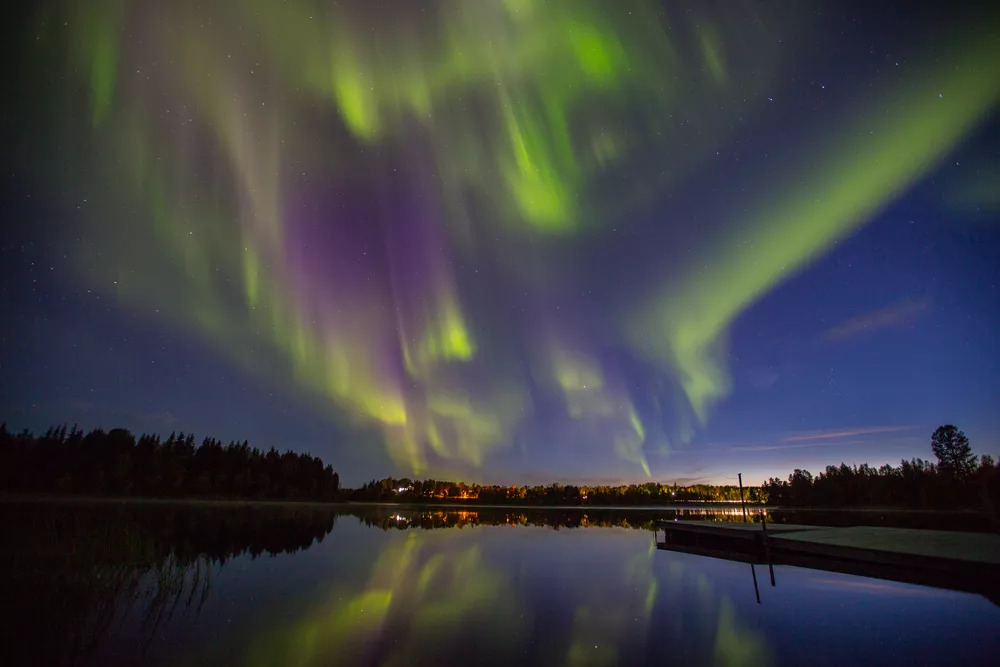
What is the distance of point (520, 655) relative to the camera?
12641 mm

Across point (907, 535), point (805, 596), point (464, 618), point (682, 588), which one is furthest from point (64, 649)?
point (907, 535)

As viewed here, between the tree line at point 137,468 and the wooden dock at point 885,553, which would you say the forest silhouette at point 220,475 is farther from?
the wooden dock at point 885,553

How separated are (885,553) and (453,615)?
52.3ft

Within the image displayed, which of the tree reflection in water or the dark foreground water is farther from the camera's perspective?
the tree reflection in water

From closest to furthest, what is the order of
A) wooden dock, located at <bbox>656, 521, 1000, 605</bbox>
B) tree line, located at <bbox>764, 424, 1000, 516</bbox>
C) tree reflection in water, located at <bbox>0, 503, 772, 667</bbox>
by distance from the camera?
tree reflection in water, located at <bbox>0, 503, 772, 667</bbox> → wooden dock, located at <bbox>656, 521, 1000, 605</bbox> → tree line, located at <bbox>764, 424, 1000, 516</bbox>

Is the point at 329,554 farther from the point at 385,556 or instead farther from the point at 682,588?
the point at 682,588

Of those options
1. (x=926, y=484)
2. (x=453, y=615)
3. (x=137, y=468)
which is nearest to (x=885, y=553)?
(x=453, y=615)

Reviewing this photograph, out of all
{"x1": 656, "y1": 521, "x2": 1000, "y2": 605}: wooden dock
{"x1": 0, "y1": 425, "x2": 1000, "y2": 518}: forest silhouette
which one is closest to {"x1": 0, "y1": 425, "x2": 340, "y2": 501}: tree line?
{"x1": 0, "y1": 425, "x2": 1000, "y2": 518}: forest silhouette

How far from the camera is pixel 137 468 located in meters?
130

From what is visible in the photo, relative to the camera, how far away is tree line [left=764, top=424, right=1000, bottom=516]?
325 feet

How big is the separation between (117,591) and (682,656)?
58.8 ft

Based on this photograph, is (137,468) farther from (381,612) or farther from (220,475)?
(381,612)

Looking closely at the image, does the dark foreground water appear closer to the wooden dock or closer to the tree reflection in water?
the tree reflection in water

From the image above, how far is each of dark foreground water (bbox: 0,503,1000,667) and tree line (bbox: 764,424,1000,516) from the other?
84.1 m
